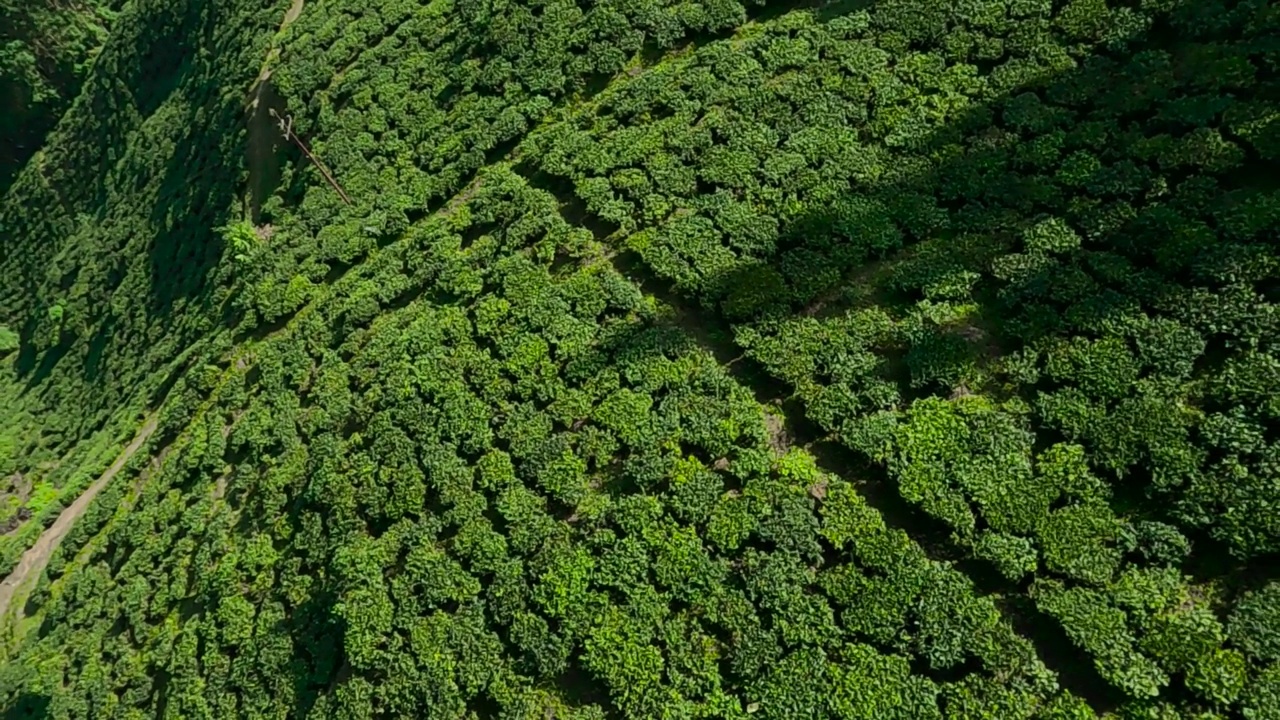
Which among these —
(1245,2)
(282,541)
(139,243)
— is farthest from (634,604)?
(139,243)

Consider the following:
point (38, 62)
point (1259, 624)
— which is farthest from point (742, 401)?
point (38, 62)

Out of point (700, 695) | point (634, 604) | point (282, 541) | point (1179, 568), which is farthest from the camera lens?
point (282, 541)

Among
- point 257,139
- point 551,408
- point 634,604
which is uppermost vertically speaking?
point 257,139

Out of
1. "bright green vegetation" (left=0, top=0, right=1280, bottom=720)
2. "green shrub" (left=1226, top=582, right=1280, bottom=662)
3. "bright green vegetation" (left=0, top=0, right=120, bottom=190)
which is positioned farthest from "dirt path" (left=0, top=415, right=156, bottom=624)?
"bright green vegetation" (left=0, top=0, right=120, bottom=190)

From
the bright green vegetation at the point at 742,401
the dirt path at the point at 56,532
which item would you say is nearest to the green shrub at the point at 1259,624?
the bright green vegetation at the point at 742,401

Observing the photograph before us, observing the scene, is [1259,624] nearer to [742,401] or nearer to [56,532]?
[742,401]

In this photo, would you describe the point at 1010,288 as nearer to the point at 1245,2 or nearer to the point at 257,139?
the point at 1245,2

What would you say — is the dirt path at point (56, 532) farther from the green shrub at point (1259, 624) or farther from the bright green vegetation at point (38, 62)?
the bright green vegetation at point (38, 62)
